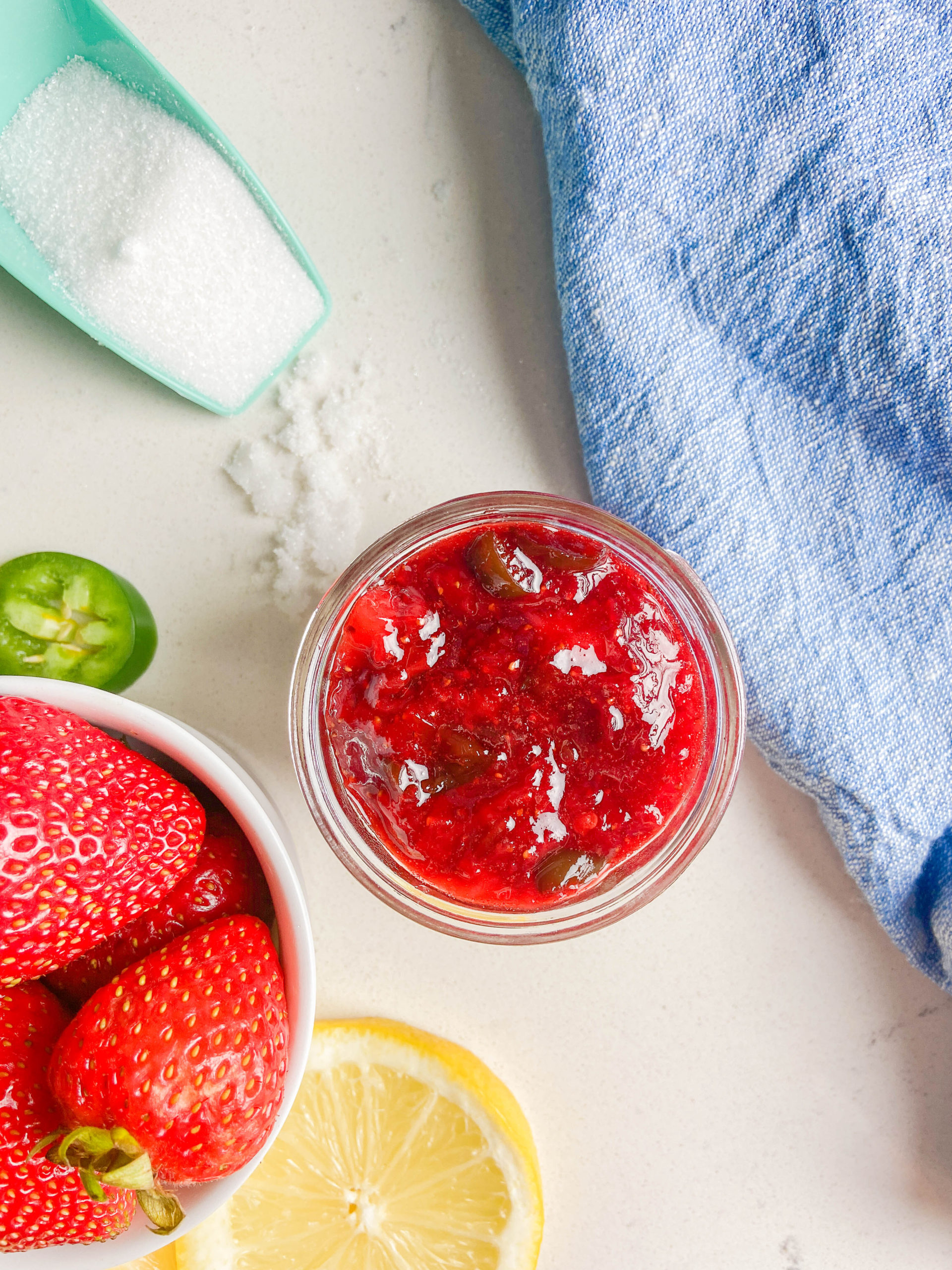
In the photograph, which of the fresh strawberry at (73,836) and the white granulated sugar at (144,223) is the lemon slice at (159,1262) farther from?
the white granulated sugar at (144,223)

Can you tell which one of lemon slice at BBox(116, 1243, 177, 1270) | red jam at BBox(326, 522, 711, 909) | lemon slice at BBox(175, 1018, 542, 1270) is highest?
red jam at BBox(326, 522, 711, 909)

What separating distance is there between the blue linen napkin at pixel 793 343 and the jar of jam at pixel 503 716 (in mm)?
213

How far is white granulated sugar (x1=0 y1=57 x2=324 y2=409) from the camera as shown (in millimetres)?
1215

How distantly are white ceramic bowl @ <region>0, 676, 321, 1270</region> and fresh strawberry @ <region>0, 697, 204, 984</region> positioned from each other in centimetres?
2

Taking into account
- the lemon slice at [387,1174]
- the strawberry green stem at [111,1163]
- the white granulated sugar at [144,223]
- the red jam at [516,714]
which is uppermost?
the white granulated sugar at [144,223]

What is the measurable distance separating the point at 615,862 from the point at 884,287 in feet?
2.58

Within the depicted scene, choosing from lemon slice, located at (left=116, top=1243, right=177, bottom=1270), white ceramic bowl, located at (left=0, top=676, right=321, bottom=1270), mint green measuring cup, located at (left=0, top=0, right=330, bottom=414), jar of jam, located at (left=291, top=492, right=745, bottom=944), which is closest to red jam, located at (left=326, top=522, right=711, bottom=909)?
jar of jam, located at (left=291, top=492, right=745, bottom=944)

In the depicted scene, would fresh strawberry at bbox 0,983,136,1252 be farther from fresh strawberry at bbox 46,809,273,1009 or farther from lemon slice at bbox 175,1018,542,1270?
lemon slice at bbox 175,1018,542,1270

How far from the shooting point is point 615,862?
1.07 m

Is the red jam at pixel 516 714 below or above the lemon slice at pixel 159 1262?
above

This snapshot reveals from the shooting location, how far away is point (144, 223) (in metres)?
1.20

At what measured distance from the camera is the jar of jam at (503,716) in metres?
0.99

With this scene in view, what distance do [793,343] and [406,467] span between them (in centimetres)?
53

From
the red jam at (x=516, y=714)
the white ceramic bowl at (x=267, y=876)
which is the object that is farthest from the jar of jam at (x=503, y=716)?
the white ceramic bowl at (x=267, y=876)
